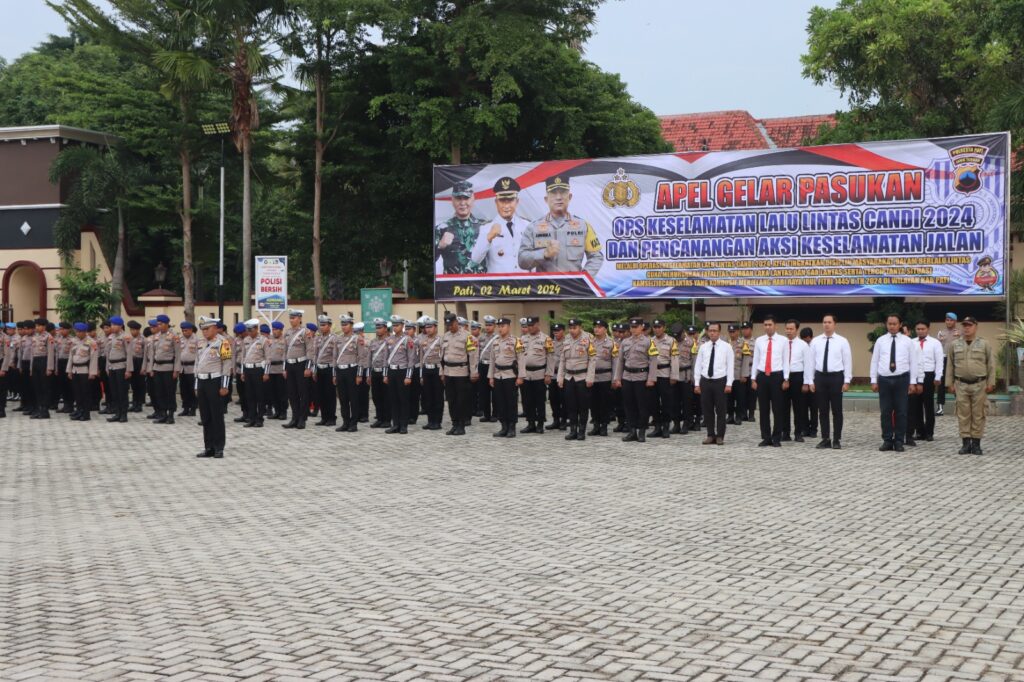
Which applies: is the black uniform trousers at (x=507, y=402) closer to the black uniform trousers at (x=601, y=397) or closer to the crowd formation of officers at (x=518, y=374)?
the crowd formation of officers at (x=518, y=374)

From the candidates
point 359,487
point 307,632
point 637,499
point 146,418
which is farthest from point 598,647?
point 146,418

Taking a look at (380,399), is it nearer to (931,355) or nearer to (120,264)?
(931,355)

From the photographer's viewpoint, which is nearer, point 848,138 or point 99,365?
point 99,365

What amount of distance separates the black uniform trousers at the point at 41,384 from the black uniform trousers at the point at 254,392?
4.51 meters

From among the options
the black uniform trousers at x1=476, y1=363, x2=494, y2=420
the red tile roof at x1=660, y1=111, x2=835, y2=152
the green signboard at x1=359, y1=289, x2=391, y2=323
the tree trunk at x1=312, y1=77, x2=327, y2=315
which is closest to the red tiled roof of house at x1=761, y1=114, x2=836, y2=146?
the red tile roof at x1=660, y1=111, x2=835, y2=152

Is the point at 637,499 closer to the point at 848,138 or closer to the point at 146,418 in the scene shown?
the point at 146,418

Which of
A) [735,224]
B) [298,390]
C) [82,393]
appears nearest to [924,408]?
[735,224]

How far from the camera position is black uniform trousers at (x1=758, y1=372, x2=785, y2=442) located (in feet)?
50.6

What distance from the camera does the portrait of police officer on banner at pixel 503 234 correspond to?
2339 centimetres

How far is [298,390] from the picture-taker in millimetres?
18594

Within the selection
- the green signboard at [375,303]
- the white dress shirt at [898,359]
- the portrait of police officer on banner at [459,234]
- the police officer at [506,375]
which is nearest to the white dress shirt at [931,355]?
the white dress shirt at [898,359]

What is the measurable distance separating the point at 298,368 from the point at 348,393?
107cm

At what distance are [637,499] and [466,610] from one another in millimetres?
4283

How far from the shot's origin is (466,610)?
21.2ft
